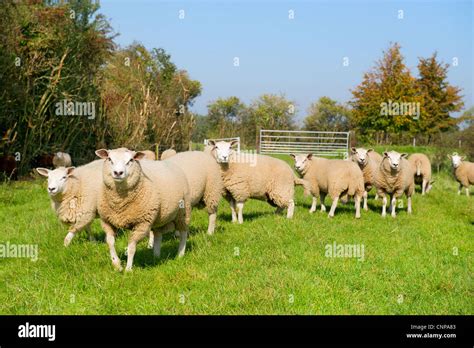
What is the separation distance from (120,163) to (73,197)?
228 centimetres

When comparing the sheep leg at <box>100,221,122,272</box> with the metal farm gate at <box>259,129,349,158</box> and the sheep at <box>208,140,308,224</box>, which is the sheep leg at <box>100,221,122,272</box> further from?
the metal farm gate at <box>259,129,349,158</box>

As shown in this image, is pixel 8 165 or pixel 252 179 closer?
pixel 252 179

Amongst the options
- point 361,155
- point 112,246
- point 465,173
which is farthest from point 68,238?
point 465,173

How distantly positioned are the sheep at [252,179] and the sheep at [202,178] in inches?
49.3

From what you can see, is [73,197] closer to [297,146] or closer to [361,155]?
[361,155]

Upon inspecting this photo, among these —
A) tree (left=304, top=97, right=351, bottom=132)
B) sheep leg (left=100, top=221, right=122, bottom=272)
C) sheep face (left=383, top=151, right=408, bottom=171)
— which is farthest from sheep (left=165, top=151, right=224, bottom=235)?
tree (left=304, top=97, right=351, bottom=132)

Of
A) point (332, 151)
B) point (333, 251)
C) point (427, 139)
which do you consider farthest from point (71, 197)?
point (427, 139)

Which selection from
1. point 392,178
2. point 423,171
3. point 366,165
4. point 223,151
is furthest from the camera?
point 423,171

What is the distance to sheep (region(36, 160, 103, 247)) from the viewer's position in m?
7.46

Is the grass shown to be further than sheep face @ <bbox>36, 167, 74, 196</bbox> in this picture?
No

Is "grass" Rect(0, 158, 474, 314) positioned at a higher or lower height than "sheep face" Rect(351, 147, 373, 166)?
lower

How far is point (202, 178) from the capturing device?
799 cm

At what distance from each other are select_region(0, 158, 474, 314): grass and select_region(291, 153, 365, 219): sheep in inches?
56.6
